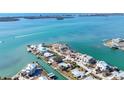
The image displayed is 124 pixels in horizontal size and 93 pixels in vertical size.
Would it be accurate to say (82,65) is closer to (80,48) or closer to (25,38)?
(80,48)

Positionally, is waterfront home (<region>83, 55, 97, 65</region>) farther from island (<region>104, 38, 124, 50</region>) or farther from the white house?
island (<region>104, 38, 124, 50</region>)

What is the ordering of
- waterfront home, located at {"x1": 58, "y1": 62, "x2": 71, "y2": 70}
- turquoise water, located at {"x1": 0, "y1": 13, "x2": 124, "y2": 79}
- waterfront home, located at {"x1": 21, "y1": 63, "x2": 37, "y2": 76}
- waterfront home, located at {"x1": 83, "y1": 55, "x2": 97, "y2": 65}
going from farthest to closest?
waterfront home, located at {"x1": 83, "y1": 55, "x2": 97, "y2": 65} → turquoise water, located at {"x1": 0, "y1": 13, "x2": 124, "y2": 79} → waterfront home, located at {"x1": 58, "y1": 62, "x2": 71, "y2": 70} → waterfront home, located at {"x1": 21, "y1": 63, "x2": 37, "y2": 76}

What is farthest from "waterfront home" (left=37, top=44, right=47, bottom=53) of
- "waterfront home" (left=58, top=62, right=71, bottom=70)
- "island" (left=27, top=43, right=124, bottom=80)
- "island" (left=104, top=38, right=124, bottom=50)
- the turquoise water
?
"island" (left=104, top=38, right=124, bottom=50)

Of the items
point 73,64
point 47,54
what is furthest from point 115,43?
point 47,54

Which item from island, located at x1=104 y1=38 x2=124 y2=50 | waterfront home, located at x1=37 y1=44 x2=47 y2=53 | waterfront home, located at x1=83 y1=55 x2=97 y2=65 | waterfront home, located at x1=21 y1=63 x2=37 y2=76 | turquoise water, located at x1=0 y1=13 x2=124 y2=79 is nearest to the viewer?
waterfront home, located at x1=21 y1=63 x2=37 y2=76

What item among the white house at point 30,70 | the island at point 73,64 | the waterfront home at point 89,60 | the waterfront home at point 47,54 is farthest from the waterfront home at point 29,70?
the waterfront home at point 89,60
